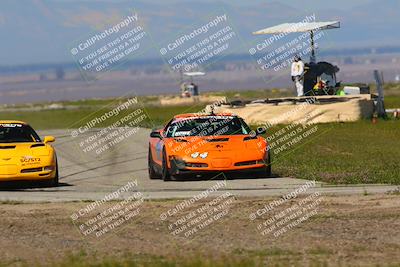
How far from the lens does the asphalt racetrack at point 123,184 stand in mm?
19141

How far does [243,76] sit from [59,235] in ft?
532

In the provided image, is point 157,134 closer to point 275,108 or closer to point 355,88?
point 275,108

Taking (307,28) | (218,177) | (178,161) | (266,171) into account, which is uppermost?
(178,161)

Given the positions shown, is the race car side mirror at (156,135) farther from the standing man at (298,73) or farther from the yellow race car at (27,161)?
the standing man at (298,73)

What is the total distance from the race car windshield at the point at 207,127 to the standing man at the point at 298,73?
1819 cm

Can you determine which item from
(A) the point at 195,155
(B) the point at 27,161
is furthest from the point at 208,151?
(B) the point at 27,161

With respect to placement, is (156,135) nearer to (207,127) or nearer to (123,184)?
(207,127)

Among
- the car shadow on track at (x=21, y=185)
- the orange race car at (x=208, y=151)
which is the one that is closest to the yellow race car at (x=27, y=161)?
→ the car shadow on track at (x=21, y=185)

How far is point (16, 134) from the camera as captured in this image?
75.5ft

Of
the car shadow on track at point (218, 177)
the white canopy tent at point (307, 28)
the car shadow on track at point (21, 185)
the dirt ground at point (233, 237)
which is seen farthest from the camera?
the white canopy tent at point (307, 28)

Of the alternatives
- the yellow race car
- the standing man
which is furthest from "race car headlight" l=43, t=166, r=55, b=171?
the standing man

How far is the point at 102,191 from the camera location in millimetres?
20484

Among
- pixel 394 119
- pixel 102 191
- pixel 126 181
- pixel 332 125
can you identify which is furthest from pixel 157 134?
pixel 394 119

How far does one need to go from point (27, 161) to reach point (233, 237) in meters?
8.17
